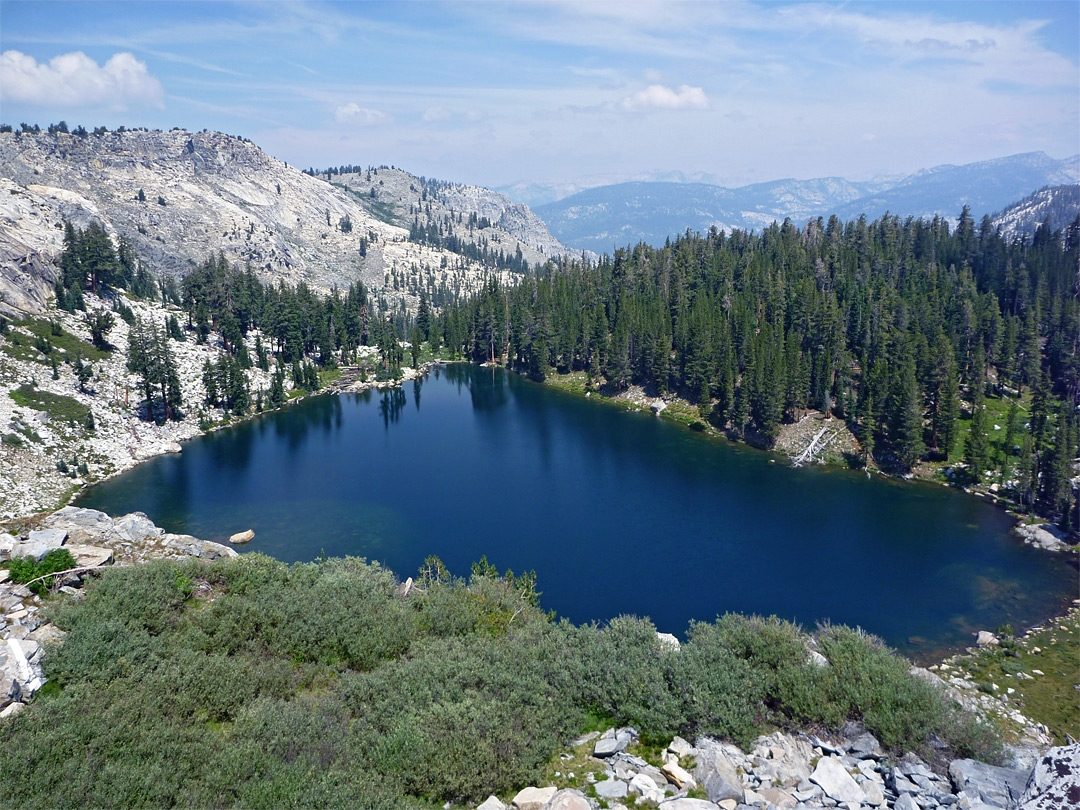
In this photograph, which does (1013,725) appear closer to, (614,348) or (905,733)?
(905,733)

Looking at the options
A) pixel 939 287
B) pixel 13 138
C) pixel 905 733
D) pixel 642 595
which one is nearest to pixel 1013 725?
pixel 905 733

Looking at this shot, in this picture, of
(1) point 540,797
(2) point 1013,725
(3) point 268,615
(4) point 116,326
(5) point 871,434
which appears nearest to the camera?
(1) point 540,797

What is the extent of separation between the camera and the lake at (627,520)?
47719 mm

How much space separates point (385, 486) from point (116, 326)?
66.4 metres

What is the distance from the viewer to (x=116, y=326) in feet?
333

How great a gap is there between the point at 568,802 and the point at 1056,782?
10549mm

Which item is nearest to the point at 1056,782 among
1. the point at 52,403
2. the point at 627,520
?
the point at 627,520

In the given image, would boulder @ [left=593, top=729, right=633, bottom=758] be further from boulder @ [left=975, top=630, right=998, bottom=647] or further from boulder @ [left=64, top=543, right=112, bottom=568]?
boulder @ [left=975, top=630, right=998, bottom=647]

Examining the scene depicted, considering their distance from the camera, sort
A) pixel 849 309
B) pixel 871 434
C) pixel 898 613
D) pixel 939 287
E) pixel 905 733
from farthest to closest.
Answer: pixel 939 287 → pixel 849 309 → pixel 871 434 → pixel 898 613 → pixel 905 733

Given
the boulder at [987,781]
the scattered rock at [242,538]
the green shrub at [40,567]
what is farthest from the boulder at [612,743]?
the scattered rock at [242,538]

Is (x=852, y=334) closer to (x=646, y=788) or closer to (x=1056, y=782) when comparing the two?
(x=646, y=788)

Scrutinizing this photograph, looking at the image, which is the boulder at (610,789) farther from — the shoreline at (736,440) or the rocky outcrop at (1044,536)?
the rocky outcrop at (1044,536)

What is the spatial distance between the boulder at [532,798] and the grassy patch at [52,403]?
275 ft

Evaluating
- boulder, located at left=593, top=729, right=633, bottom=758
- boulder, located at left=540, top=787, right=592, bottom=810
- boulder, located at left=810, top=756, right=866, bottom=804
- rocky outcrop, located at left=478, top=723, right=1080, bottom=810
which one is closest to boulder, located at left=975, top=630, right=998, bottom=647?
rocky outcrop, located at left=478, top=723, right=1080, bottom=810
